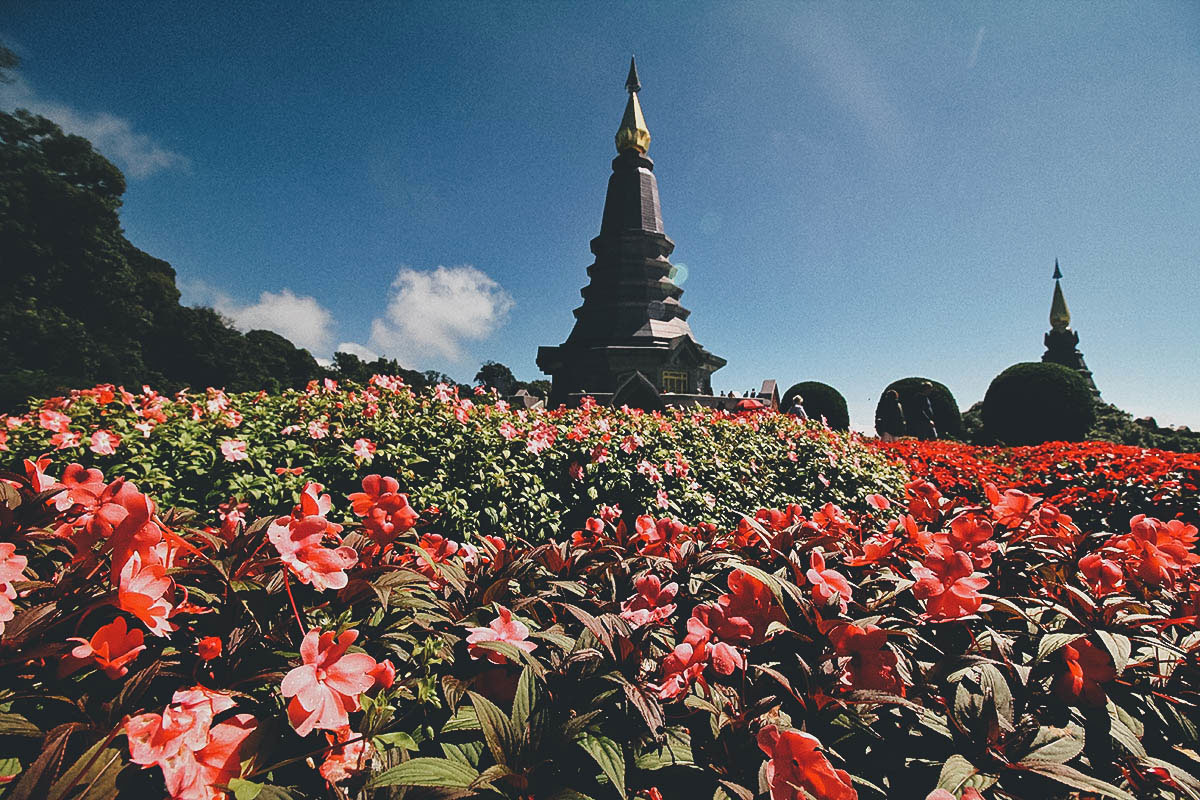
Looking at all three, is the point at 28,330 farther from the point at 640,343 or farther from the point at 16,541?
the point at 16,541

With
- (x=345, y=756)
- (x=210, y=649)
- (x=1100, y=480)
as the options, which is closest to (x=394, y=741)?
(x=345, y=756)

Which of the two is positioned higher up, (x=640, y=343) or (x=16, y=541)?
(x=640, y=343)

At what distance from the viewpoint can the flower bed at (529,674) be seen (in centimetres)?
68

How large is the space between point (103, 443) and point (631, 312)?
2142 cm

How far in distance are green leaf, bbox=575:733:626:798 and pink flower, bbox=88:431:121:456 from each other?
3548 mm

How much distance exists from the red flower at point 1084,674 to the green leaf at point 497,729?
39.4 inches

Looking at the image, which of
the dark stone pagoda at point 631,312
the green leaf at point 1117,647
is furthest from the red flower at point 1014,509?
the dark stone pagoda at point 631,312

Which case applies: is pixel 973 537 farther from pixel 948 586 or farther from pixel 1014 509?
pixel 1014 509

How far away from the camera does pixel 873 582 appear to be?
122cm

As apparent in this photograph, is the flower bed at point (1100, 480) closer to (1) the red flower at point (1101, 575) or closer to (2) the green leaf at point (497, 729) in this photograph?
(1) the red flower at point (1101, 575)

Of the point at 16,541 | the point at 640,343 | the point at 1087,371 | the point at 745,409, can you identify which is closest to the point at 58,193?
the point at 640,343

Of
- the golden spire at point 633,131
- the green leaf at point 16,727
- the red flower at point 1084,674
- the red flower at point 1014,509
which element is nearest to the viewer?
the green leaf at point 16,727

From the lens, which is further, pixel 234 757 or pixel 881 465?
pixel 881 465

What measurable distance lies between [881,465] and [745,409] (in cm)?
326
